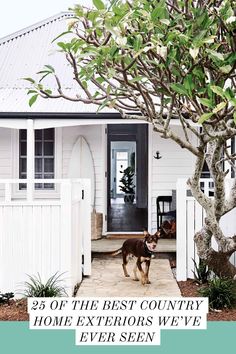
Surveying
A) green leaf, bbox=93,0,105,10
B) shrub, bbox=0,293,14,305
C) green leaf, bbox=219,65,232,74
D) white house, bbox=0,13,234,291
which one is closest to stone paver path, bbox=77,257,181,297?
white house, bbox=0,13,234,291

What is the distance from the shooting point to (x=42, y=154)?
9750 millimetres

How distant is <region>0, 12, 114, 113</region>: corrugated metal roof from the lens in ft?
28.3

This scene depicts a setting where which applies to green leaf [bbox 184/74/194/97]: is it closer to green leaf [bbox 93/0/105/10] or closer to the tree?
the tree

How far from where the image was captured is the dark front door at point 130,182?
441 inches

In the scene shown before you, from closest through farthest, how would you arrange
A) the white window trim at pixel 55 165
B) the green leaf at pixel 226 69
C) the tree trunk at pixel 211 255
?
the green leaf at pixel 226 69
the tree trunk at pixel 211 255
the white window trim at pixel 55 165

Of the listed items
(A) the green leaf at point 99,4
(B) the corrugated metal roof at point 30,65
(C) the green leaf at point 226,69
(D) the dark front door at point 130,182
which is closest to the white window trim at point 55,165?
(B) the corrugated metal roof at point 30,65

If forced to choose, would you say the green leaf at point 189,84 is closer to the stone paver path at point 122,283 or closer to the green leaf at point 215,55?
the green leaf at point 215,55

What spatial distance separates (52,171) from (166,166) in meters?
2.54

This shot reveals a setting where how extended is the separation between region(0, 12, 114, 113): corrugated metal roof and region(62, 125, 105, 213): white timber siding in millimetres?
843

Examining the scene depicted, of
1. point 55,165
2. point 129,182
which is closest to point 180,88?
point 55,165

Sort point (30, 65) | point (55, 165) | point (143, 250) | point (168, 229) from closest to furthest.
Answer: point (143, 250) < point (168, 229) < point (55, 165) < point (30, 65)

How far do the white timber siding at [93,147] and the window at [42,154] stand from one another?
284mm

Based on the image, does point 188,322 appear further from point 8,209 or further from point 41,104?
point 41,104

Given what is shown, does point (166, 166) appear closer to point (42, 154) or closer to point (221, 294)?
point (42, 154)
